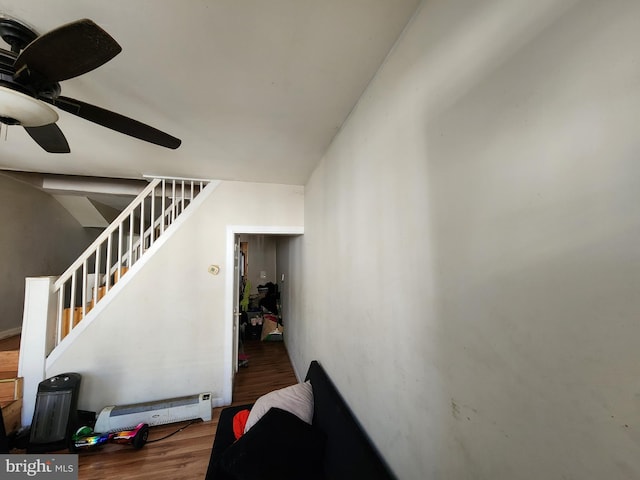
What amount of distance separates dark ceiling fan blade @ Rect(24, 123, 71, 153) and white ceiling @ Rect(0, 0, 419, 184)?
291 millimetres

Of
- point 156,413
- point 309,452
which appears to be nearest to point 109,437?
point 156,413

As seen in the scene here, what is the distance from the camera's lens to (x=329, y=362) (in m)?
2.03

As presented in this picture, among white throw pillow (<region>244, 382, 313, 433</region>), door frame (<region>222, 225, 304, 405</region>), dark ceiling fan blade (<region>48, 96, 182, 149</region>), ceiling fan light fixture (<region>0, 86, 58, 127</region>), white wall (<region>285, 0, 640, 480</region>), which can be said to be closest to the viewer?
white wall (<region>285, 0, 640, 480</region>)

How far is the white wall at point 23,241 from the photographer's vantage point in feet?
10.3

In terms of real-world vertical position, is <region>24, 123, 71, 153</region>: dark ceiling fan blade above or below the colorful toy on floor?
above

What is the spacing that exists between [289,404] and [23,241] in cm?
429

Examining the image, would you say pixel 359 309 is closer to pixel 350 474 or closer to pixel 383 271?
pixel 383 271

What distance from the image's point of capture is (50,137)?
55.3 inches

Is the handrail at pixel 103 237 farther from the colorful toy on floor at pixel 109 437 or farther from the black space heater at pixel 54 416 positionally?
the colorful toy on floor at pixel 109 437

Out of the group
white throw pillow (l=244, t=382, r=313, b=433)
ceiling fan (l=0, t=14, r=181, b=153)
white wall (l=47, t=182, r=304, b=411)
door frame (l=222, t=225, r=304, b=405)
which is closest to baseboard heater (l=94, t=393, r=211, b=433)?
white wall (l=47, t=182, r=304, b=411)

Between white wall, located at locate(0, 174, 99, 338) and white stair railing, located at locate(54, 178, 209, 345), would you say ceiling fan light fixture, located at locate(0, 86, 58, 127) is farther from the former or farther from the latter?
white wall, located at locate(0, 174, 99, 338)

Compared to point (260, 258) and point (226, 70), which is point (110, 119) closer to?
Result: point (226, 70)

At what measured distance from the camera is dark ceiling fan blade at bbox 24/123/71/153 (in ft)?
4.31

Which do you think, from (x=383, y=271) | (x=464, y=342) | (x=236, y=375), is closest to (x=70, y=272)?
(x=236, y=375)
